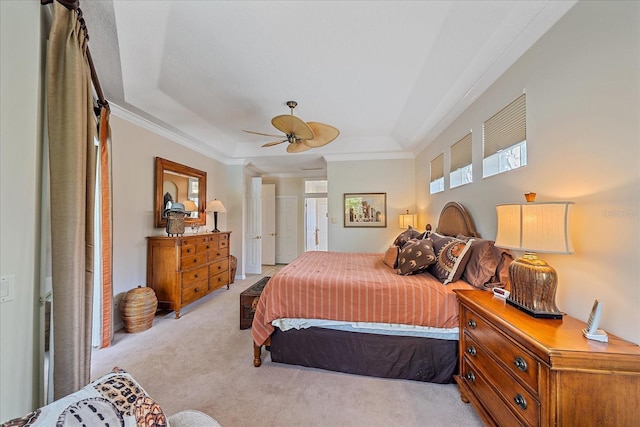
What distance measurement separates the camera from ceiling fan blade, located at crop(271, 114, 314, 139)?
2533 millimetres

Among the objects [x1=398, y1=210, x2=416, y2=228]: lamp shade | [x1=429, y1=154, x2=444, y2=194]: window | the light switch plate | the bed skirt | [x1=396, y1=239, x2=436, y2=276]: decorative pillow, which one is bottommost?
the bed skirt

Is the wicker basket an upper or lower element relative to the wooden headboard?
lower

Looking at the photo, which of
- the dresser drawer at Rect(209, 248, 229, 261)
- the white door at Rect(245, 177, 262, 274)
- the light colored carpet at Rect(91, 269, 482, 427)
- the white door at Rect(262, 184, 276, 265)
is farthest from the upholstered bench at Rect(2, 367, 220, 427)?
the white door at Rect(262, 184, 276, 265)

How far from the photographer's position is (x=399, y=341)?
6.67 ft

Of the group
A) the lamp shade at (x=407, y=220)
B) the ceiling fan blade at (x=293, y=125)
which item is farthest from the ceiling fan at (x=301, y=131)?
the lamp shade at (x=407, y=220)

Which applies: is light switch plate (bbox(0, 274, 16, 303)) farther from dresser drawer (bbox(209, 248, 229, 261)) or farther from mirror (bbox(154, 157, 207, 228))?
dresser drawer (bbox(209, 248, 229, 261))

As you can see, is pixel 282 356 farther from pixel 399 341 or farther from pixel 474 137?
pixel 474 137

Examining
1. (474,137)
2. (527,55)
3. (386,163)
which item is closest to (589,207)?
(527,55)

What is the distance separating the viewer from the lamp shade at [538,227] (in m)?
1.25

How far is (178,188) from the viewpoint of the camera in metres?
3.92

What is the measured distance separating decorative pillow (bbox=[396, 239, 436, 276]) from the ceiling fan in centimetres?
151

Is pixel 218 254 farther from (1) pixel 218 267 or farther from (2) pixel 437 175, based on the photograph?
(2) pixel 437 175

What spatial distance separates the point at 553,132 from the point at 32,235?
110 inches

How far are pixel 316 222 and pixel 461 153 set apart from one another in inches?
188
